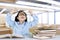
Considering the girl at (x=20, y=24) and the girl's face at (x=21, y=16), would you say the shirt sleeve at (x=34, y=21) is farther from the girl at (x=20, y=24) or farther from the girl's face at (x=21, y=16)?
the girl's face at (x=21, y=16)

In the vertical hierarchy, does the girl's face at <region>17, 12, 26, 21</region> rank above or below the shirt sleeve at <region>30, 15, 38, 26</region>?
above

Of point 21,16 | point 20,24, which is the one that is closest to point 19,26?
point 20,24

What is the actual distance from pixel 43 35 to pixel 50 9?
3.31 feet

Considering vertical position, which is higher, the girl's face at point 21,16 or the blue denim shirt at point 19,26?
the girl's face at point 21,16

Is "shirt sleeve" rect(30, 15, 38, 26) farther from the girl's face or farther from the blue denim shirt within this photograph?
the girl's face

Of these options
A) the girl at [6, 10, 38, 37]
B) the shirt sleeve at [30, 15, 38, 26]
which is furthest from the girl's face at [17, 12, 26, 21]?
the shirt sleeve at [30, 15, 38, 26]

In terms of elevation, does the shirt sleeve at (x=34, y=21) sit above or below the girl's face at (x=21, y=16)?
below

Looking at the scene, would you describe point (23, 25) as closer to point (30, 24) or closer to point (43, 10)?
point (30, 24)

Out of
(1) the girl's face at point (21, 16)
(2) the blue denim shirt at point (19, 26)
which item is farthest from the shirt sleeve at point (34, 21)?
(1) the girl's face at point (21, 16)

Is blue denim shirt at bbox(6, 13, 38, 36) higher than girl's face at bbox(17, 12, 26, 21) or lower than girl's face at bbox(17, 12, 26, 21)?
lower

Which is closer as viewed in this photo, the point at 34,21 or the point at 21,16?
the point at 21,16

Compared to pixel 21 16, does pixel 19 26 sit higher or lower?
lower

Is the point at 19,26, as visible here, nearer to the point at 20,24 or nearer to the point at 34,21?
the point at 20,24

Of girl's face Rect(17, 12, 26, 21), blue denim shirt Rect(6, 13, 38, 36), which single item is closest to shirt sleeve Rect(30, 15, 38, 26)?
blue denim shirt Rect(6, 13, 38, 36)
